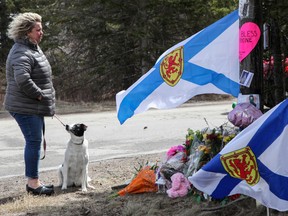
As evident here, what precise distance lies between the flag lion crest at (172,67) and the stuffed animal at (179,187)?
958 millimetres

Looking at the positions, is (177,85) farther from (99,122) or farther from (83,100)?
(83,100)

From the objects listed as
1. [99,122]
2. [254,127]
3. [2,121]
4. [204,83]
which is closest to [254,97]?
[204,83]

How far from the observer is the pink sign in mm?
4449

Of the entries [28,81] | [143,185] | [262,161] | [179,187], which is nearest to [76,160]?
[143,185]

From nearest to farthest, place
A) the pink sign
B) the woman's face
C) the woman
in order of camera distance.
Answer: the pink sign → the woman → the woman's face

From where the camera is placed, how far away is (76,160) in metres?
6.19

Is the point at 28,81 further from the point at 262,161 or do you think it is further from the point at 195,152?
the point at 262,161

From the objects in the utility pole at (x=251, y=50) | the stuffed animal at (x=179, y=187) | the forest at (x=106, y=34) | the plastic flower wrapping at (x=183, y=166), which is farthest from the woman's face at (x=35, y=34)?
the forest at (x=106, y=34)

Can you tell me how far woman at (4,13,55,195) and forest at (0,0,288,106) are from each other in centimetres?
1438

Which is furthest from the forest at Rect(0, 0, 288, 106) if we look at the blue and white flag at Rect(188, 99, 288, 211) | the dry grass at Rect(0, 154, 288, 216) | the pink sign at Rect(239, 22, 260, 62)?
the blue and white flag at Rect(188, 99, 288, 211)

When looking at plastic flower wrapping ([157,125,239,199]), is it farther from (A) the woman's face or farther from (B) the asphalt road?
(B) the asphalt road

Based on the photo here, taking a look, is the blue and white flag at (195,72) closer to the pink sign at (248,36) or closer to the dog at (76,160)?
the pink sign at (248,36)

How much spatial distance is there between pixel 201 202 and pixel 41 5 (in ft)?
65.7

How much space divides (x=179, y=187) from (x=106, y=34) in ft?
60.5
